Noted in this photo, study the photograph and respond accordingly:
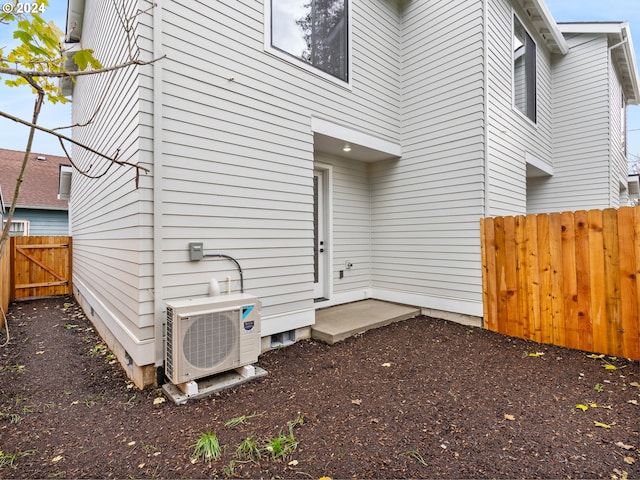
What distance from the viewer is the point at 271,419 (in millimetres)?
2482

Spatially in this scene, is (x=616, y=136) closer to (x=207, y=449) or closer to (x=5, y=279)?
(x=207, y=449)

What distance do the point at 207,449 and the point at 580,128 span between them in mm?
9620

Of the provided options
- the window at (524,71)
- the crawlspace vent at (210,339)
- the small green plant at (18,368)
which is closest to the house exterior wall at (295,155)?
the window at (524,71)

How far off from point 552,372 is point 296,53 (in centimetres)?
482

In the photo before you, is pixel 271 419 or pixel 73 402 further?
pixel 73 402

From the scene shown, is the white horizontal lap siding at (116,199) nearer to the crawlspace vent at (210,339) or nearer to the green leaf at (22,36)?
the green leaf at (22,36)

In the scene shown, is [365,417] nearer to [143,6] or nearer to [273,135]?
[273,135]

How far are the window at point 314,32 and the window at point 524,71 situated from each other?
3.43 metres

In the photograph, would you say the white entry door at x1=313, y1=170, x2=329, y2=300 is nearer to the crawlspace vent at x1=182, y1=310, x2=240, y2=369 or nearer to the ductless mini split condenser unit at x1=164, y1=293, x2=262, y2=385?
the ductless mini split condenser unit at x1=164, y1=293, x2=262, y2=385

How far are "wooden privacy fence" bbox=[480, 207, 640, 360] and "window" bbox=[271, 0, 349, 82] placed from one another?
333 cm

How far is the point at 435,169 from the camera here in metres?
5.32

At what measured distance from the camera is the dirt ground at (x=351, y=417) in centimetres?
197

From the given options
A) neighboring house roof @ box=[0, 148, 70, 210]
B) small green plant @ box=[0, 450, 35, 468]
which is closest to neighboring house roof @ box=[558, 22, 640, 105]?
small green plant @ box=[0, 450, 35, 468]

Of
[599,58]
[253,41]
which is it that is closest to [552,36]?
[599,58]
